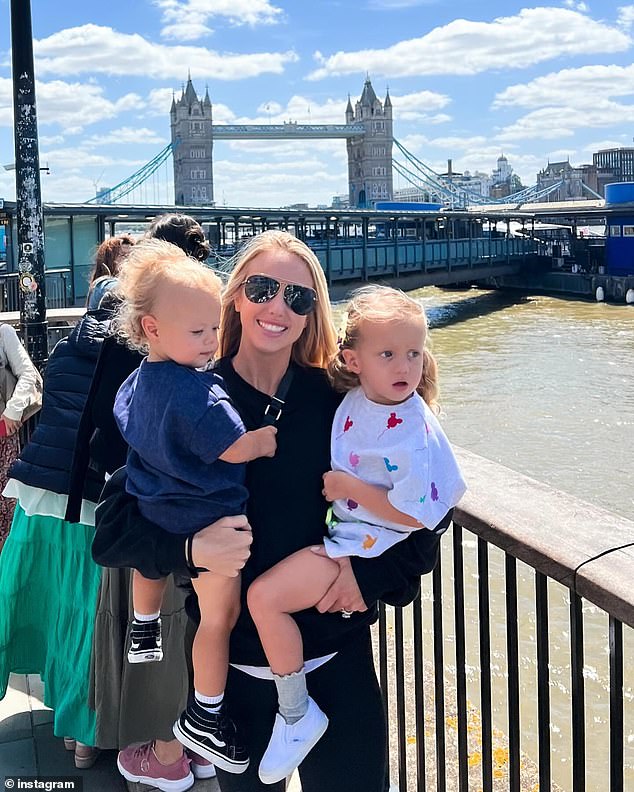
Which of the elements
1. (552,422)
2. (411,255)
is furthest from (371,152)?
(552,422)

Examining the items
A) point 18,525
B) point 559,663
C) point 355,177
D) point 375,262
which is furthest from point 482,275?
point 355,177

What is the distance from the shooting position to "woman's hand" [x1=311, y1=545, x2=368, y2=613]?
5.67 ft

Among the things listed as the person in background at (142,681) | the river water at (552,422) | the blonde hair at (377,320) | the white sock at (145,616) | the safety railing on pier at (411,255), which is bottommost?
the river water at (552,422)

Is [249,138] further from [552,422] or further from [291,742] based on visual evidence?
[291,742]

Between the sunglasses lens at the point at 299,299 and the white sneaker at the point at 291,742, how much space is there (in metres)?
0.75

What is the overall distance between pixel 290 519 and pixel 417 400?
33 centimetres

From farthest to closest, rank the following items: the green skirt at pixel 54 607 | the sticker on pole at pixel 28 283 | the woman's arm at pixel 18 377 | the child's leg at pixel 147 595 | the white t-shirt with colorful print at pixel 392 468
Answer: the sticker on pole at pixel 28 283
the woman's arm at pixel 18 377
the green skirt at pixel 54 607
the child's leg at pixel 147 595
the white t-shirt with colorful print at pixel 392 468

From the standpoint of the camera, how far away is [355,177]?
411 ft

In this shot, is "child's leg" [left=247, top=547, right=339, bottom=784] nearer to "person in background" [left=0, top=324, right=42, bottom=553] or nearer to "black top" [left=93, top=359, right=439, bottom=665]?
"black top" [left=93, top=359, right=439, bottom=665]

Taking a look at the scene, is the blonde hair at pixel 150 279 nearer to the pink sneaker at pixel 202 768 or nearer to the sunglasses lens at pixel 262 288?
the sunglasses lens at pixel 262 288

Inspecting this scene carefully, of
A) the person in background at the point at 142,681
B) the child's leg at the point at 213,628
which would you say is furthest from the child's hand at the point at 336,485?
the person in background at the point at 142,681

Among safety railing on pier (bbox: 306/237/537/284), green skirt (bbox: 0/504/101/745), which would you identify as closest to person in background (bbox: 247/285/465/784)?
green skirt (bbox: 0/504/101/745)

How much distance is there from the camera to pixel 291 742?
1745mm

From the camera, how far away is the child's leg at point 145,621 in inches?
80.9
